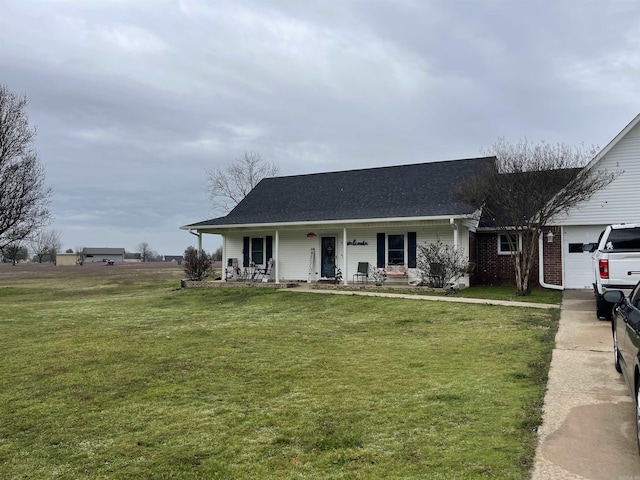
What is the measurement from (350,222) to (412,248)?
274cm

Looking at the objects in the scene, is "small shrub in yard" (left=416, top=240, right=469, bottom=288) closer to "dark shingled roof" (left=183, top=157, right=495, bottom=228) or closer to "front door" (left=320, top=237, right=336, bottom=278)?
"dark shingled roof" (left=183, top=157, right=495, bottom=228)

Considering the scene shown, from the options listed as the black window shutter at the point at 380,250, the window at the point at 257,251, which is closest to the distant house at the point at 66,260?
the window at the point at 257,251

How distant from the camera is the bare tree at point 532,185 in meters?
14.3

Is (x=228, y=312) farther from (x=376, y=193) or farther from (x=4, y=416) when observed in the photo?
(x=376, y=193)

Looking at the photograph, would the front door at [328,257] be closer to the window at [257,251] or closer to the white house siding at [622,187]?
the window at [257,251]

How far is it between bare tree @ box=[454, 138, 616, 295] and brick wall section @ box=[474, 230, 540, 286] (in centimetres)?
324

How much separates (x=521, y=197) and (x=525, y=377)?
9.79 m

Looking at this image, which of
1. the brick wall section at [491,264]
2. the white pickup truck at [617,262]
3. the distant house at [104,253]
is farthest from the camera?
the distant house at [104,253]

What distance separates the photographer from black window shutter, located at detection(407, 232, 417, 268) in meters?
19.0

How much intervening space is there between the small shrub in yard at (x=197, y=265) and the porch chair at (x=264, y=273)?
9.32ft

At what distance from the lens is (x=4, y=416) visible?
524 centimetres

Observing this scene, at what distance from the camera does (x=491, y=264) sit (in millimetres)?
19172

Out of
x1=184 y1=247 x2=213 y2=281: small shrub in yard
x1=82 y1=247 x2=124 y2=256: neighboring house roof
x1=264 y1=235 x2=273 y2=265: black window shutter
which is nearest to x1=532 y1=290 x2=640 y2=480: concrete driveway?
x1=264 y1=235 x2=273 y2=265: black window shutter

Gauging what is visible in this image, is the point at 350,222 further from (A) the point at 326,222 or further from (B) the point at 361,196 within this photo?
(B) the point at 361,196
